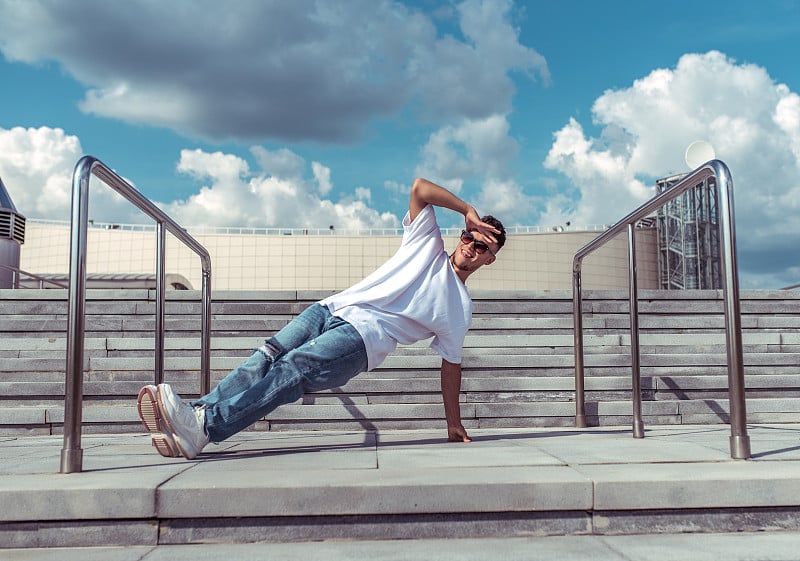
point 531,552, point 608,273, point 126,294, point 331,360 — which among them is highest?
point 608,273

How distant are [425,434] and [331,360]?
1.32 meters

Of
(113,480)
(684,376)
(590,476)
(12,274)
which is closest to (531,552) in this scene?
(590,476)

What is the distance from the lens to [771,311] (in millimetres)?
6234

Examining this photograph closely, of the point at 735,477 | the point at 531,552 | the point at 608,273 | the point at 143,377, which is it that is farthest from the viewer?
the point at 608,273

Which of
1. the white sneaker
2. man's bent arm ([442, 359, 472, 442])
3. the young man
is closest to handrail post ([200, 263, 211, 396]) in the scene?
the young man

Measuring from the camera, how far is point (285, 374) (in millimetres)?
2697

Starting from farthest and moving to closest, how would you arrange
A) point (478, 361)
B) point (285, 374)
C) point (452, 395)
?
point (478, 361)
point (452, 395)
point (285, 374)

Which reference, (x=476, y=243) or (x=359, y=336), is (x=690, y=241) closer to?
(x=476, y=243)

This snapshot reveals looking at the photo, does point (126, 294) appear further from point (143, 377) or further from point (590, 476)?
point (590, 476)

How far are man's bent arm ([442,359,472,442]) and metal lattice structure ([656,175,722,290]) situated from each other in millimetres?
35643

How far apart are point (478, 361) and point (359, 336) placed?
6.67 feet

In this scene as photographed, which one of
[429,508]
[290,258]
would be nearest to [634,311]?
[429,508]

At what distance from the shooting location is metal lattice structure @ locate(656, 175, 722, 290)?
3641 centimetres

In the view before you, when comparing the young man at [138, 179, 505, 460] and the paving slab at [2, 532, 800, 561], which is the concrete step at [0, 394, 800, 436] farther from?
the paving slab at [2, 532, 800, 561]
